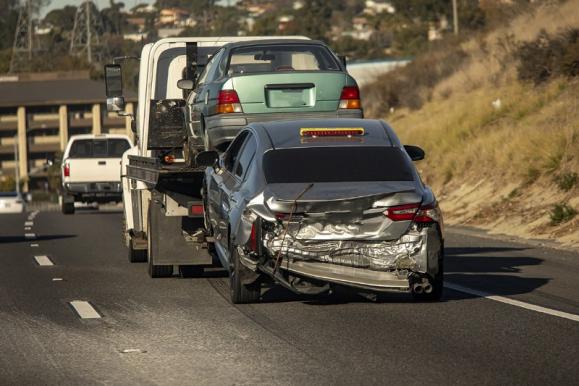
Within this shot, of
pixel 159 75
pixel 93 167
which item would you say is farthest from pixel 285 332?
pixel 93 167

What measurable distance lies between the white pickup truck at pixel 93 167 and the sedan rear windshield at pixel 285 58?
834 inches

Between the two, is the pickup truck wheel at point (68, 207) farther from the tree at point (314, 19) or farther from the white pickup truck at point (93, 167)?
the tree at point (314, 19)

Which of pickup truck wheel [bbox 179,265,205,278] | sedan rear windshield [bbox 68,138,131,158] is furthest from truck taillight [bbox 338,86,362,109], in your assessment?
sedan rear windshield [bbox 68,138,131,158]

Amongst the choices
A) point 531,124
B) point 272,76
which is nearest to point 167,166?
point 272,76

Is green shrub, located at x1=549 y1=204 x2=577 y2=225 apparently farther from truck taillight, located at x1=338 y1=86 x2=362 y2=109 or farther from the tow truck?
A: truck taillight, located at x1=338 y1=86 x2=362 y2=109

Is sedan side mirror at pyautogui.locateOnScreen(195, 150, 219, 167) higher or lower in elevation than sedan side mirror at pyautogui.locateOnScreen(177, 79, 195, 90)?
lower

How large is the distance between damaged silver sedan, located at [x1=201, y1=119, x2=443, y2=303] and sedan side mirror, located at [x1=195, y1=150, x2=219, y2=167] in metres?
1.36

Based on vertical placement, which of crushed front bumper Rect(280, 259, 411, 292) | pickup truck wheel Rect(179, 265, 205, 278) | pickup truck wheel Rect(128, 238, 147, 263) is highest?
crushed front bumper Rect(280, 259, 411, 292)

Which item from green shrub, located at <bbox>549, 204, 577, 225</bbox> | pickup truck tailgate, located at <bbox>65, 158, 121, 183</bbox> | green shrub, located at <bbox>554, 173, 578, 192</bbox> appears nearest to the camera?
green shrub, located at <bbox>549, 204, 577, 225</bbox>

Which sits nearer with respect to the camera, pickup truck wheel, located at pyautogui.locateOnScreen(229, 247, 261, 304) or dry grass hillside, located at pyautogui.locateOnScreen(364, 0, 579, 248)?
pickup truck wheel, located at pyautogui.locateOnScreen(229, 247, 261, 304)

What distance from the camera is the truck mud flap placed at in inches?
659

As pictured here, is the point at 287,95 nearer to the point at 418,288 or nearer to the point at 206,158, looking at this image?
the point at 206,158

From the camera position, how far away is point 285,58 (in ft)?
56.9

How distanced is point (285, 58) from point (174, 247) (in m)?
2.65
